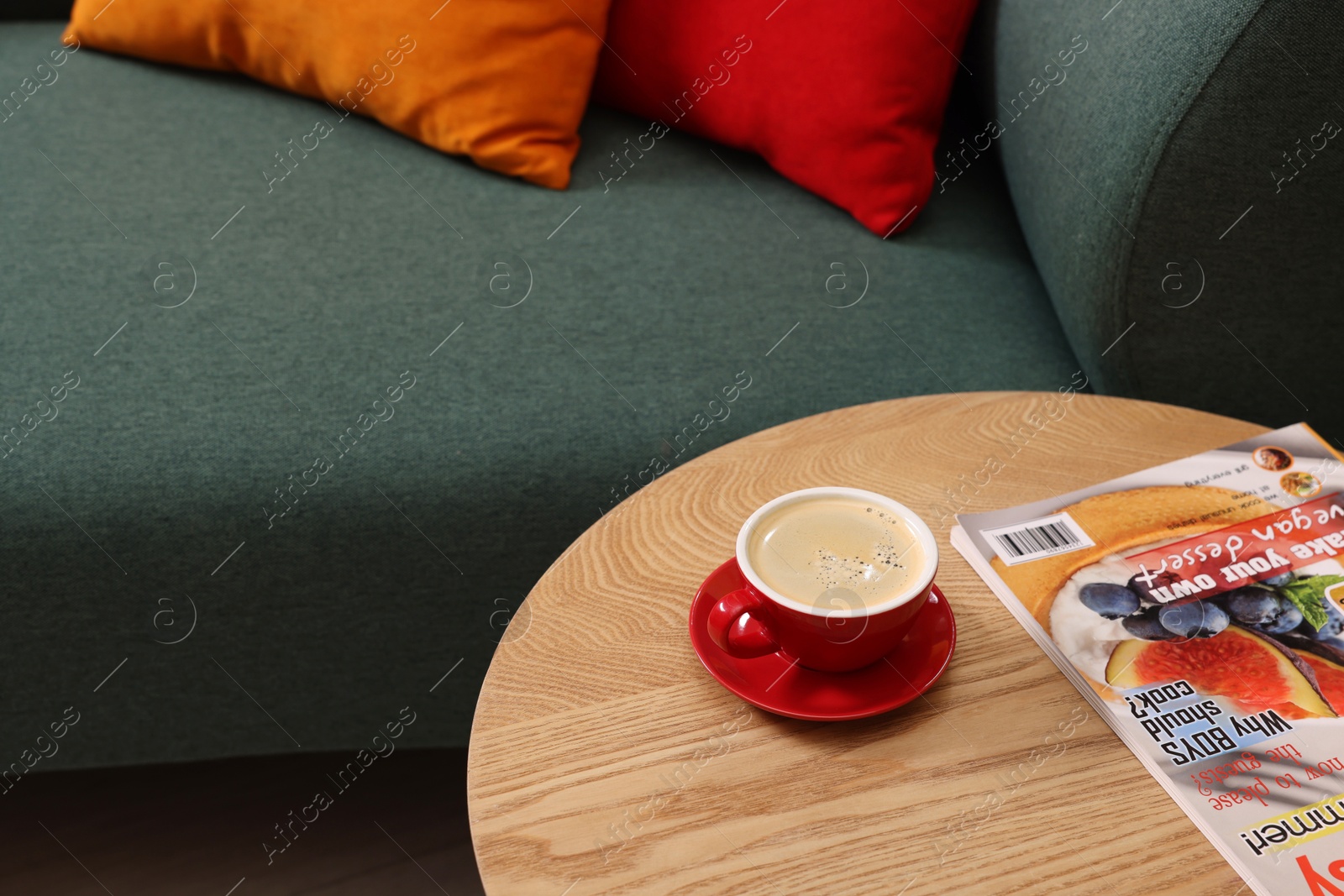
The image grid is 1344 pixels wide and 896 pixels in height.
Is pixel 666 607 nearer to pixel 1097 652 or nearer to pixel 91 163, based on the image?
pixel 1097 652

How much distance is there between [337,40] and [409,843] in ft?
3.44

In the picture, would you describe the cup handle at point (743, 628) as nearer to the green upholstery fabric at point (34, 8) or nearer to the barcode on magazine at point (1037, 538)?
the barcode on magazine at point (1037, 538)

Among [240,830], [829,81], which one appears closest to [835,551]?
[829,81]

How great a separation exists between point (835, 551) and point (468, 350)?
587 millimetres

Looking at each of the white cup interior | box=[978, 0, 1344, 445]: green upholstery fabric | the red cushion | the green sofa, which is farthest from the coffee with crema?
the red cushion

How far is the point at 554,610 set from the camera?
0.67 metres

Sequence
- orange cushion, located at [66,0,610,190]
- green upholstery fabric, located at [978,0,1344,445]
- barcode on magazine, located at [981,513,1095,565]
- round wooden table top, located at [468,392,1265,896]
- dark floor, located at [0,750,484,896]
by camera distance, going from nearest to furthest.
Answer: round wooden table top, located at [468,392,1265,896] → barcode on magazine, located at [981,513,1095,565] → green upholstery fabric, located at [978,0,1344,445] → dark floor, located at [0,750,484,896] → orange cushion, located at [66,0,610,190]

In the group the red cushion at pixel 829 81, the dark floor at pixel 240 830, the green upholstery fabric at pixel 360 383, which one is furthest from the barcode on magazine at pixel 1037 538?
the dark floor at pixel 240 830

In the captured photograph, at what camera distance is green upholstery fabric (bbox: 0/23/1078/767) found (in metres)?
0.97

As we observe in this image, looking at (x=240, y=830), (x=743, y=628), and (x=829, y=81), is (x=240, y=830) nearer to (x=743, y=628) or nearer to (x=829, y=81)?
(x=743, y=628)

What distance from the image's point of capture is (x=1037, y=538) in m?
0.71

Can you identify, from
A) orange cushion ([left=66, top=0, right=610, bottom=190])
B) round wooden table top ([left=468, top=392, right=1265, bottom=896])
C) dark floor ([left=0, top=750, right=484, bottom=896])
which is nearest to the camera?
round wooden table top ([left=468, top=392, right=1265, bottom=896])

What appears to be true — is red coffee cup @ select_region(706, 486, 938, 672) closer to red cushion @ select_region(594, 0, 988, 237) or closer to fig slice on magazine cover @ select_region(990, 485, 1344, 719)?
fig slice on magazine cover @ select_region(990, 485, 1344, 719)

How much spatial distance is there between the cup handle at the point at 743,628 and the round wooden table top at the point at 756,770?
3 cm
